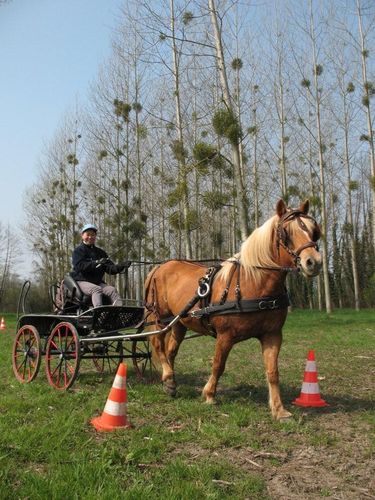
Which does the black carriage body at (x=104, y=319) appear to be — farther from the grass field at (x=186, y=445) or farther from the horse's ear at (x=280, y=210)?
the horse's ear at (x=280, y=210)

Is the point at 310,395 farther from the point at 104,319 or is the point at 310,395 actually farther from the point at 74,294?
the point at 74,294

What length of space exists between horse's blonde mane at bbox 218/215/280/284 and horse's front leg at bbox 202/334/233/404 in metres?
0.76

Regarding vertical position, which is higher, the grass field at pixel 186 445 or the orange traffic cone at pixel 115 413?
the orange traffic cone at pixel 115 413

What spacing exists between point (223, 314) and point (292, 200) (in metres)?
22.7

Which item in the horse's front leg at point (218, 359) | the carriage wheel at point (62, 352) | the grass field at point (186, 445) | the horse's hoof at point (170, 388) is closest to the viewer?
the grass field at point (186, 445)

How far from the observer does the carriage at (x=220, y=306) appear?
5.29 meters

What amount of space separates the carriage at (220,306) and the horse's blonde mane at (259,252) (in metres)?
0.01

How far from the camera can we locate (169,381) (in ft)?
21.2

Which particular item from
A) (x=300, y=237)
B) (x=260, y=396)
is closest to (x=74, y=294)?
(x=260, y=396)

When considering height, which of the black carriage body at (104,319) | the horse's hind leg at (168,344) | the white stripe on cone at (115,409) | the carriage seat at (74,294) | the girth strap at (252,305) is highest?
the carriage seat at (74,294)

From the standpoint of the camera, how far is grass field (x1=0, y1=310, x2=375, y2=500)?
11.6 feet

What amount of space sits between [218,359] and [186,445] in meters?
1.34

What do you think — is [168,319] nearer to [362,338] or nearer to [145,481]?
[145,481]

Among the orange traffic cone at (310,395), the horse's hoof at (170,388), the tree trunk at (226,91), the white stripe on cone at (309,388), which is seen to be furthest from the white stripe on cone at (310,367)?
the tree trunk at (226,91)
